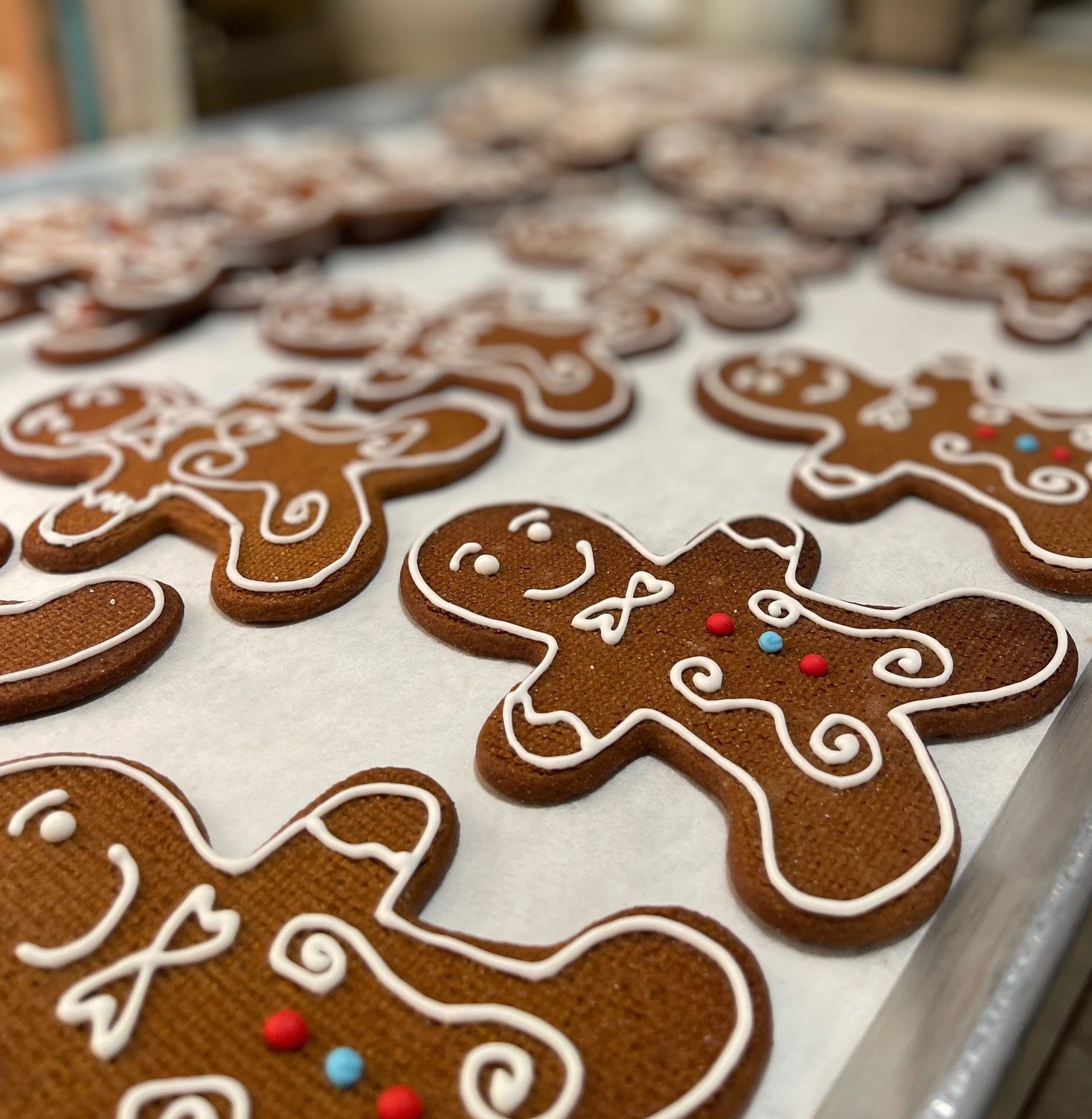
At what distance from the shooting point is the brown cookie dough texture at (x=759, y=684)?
92cm

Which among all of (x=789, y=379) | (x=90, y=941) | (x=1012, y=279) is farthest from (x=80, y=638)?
(x=1012, y=279)

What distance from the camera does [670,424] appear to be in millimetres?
1578

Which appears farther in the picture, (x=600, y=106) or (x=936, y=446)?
(x=600, y=106)

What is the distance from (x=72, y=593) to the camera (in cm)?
119

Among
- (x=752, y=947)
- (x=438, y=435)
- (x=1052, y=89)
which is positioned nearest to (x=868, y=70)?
(x=1052, y=89)

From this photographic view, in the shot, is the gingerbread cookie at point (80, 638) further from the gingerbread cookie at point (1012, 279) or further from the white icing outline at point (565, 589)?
the gingerbread cookie at point (1012, 279)

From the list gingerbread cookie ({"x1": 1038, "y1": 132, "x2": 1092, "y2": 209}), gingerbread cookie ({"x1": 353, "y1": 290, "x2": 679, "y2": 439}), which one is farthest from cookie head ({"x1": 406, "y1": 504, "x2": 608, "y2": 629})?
gingerbread cookie ({"x1": 1038, "y1": 132, "x2": 1092, "y2": 209})

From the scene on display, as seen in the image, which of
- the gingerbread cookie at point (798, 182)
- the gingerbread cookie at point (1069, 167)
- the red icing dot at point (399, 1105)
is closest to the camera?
the red icing dot at point (399, 1105)

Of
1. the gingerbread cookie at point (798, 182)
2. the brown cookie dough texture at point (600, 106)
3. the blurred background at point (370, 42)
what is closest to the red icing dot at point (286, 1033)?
the gingerbread cookie at point (798, 182)

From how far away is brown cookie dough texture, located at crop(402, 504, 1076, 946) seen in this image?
0.92m

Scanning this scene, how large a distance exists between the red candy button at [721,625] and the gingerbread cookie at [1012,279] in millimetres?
984

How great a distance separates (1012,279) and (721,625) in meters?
1.20

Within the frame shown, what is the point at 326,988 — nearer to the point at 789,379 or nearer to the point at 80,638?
the point at 80,638

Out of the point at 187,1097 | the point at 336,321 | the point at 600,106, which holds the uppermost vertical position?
the point at 600,106
